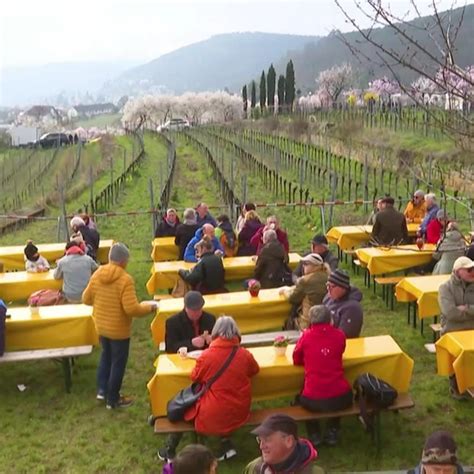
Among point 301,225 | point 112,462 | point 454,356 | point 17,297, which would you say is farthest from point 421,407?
point 301,225

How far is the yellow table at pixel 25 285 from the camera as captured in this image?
8914mm

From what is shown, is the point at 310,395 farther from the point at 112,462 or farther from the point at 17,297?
the point at 17,297

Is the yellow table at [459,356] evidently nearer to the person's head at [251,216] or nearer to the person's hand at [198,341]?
the person's hand at [198,341]

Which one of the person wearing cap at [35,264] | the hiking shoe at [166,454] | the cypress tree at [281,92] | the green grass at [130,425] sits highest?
the cypress tree at [281,92]

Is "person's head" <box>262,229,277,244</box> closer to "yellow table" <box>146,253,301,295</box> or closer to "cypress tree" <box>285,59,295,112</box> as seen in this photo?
"yellow table" <box>146,253,301,295</box>

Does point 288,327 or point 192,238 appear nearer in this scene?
point 288,327

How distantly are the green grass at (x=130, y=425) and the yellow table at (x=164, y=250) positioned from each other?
220 centimetres

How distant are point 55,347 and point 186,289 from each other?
2.08 meters

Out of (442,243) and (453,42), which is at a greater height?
(453,42)

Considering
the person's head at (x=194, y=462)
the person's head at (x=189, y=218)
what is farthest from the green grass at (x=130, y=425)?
the person's head at (x=194, y=462)

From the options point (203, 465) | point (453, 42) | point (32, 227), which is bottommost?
point (32, 227)

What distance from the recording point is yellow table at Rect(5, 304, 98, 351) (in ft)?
23.0

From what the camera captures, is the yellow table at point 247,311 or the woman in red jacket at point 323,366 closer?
the woman in red jacket at point 323,366

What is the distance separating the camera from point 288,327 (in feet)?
24.4
